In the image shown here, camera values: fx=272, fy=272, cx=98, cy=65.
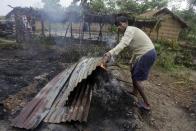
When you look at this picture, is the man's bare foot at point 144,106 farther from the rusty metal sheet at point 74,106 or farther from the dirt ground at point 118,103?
the rusty metal sheet at point 74,106

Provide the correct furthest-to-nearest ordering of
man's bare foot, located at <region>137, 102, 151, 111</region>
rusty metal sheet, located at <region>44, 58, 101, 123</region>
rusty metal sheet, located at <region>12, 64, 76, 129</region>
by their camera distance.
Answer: man's bare foot, located at <region>137, 102, 151, 111</region> < rusty metal sheet, located at <region>44, 58, 101, 123</region> < rusty metal sheet, located at <region>12, 64, 76, 129</region>

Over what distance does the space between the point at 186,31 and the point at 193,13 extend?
309 cm

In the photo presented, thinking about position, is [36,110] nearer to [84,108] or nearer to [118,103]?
[84,108]

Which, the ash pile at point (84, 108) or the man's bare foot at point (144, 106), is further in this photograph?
the man's bare foot at point (144, 106)

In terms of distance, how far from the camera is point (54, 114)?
4.17 meters

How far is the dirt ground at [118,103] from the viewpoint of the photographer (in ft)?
14.7

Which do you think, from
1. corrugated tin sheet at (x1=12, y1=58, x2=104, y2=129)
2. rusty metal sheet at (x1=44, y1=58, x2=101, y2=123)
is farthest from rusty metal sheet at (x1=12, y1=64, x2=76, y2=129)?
rusty metal sheet at (x1=44, y1=58, x2=101, y2=123)

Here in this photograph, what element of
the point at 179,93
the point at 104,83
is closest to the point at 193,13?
the point at 179,93

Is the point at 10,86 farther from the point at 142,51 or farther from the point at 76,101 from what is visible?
the point at 142,51

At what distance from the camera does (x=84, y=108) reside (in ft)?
14.3

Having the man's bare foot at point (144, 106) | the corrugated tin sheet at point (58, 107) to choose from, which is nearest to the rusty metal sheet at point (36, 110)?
the corrugated tin sheet at point (58, 107)

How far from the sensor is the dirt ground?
4477mm

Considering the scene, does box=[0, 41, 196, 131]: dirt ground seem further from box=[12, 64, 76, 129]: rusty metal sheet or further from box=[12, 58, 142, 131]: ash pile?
box=[12, 64, 76, 129]: rusty metal sheet

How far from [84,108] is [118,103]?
0.96 m
